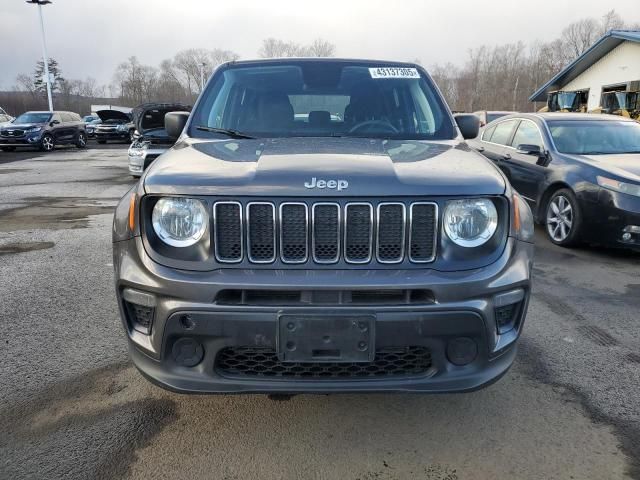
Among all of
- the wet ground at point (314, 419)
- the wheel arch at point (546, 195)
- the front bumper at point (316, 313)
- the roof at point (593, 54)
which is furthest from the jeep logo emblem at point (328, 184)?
the roof at point (593, 54)

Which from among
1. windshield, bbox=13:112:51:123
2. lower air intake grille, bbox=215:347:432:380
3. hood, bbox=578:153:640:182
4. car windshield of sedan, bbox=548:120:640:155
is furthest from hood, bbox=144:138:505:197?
windshield, bbox=13:112:51:123

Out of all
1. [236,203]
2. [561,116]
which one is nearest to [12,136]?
[561,116]

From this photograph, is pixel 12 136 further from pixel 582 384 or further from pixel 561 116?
pixel 582 384

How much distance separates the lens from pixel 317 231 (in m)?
2.08

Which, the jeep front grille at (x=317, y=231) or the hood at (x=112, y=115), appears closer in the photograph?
the jeep front grille at (x=317, y=231)

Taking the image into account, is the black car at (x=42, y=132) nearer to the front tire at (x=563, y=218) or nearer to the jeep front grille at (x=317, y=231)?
the front tire at (x=563, y=218)

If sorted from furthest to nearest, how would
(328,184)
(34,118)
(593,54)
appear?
(593,54) < (34,118) < (328,184)

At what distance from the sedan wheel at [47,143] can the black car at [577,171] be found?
69.7 feet

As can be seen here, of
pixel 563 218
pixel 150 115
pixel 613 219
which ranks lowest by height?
pixel 563 218

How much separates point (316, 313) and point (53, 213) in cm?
765

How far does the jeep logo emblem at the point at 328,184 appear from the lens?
2.07 m

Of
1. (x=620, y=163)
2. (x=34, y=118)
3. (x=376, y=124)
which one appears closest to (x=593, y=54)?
(x=620, y=163)

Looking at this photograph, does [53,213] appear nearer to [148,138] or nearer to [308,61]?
[148,138]

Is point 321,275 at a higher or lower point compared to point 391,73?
lower
